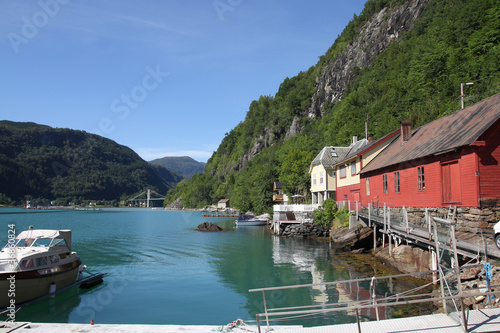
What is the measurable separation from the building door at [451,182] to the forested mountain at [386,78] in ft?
92.9

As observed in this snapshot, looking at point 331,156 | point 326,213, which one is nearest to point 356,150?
point 331,156

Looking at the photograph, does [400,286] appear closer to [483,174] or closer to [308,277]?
[308,277]

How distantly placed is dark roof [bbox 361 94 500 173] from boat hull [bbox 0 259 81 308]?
80.2 feet

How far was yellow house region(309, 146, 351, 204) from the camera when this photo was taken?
1923 inches

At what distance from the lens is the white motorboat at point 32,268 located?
16.7 metres

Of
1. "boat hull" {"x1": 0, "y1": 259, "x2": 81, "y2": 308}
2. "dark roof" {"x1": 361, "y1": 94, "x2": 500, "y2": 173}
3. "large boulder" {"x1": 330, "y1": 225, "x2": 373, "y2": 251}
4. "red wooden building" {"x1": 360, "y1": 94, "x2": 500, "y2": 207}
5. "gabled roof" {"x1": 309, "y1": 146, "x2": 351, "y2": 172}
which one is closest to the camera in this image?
"boat hull" {"x1": 0, "y1": 259, "x2": 81, "y2": 308}

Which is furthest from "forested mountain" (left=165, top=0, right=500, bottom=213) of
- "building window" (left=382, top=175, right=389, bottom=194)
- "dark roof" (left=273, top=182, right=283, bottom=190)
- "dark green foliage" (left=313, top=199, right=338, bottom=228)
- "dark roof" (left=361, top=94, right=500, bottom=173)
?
"building window" (left=382, top=175, right=389, bottom=194)

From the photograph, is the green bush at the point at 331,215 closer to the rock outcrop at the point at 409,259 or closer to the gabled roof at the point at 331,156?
the gabled roof at the point at 331,156

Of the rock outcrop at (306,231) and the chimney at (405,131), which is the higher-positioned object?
the chimney at (405,131)

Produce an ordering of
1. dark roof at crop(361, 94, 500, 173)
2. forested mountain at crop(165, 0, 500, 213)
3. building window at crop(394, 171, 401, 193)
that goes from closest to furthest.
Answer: dark roof at crop(361, 94, 500, 173), building window at crop(394, 171, 401, 193), forested mountain at crop(165, 0, 500, 213)

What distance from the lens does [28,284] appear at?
17.5m

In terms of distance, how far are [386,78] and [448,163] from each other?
68.8 metres

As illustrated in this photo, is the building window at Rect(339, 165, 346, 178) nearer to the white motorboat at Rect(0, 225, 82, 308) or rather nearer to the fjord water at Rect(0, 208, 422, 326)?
the fjord water at Rect(0, 208, 422, 326)

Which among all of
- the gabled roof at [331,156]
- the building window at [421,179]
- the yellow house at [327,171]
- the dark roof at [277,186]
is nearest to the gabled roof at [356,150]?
the yellow house at [327,171]
